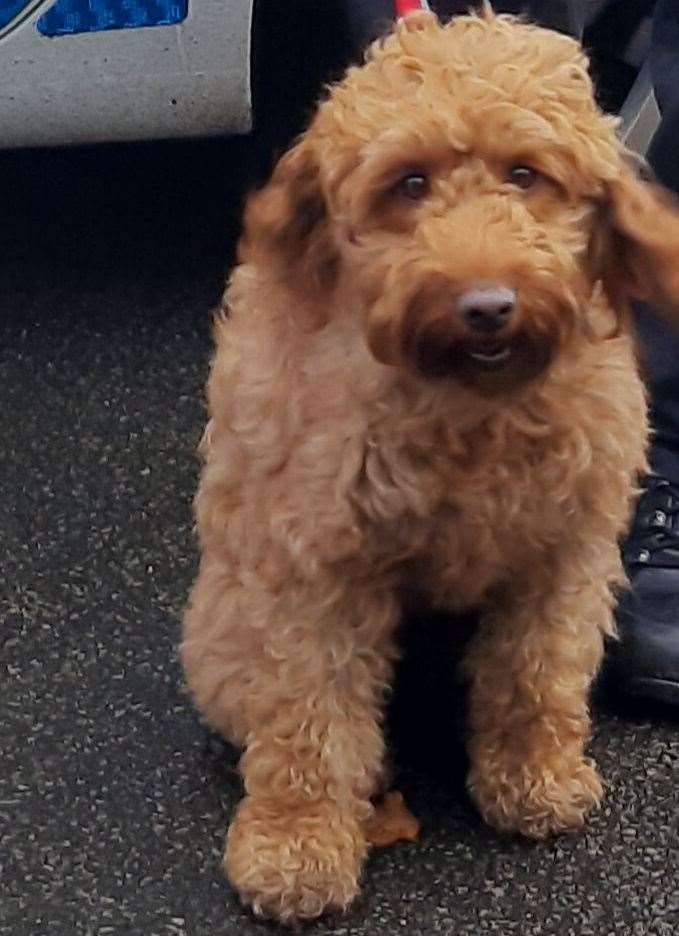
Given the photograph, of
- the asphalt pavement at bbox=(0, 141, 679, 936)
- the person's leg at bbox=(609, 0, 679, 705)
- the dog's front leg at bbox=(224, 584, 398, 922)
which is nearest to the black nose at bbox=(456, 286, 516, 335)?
the dog's front leg at bbox=(224, 584, 398, 922)

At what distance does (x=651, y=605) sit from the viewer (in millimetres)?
2584

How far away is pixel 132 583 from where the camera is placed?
279 cm

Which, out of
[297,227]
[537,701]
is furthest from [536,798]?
[297,227]

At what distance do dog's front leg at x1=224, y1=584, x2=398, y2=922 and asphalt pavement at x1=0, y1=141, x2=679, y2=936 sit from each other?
0.15ft

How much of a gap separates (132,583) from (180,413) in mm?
520

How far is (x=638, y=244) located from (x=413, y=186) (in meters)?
0.25

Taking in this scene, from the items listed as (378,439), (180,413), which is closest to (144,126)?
(180,413)

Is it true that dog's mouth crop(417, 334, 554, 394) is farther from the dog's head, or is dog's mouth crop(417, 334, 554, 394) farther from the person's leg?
the person's leg

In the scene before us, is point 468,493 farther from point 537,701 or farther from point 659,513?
point 659,513

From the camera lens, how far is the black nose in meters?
→ 1.80

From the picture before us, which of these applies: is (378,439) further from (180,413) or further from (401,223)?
(180,413)

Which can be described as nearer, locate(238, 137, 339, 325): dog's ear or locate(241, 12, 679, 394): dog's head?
locate(241, 12, 679, 394): dog's head

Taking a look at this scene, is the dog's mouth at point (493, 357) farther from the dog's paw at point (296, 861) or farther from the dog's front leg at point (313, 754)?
the dog's paw at point (296, 861)

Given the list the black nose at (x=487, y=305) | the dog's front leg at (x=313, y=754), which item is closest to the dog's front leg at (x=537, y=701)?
the dog's front leg at (x=313, y=754)
